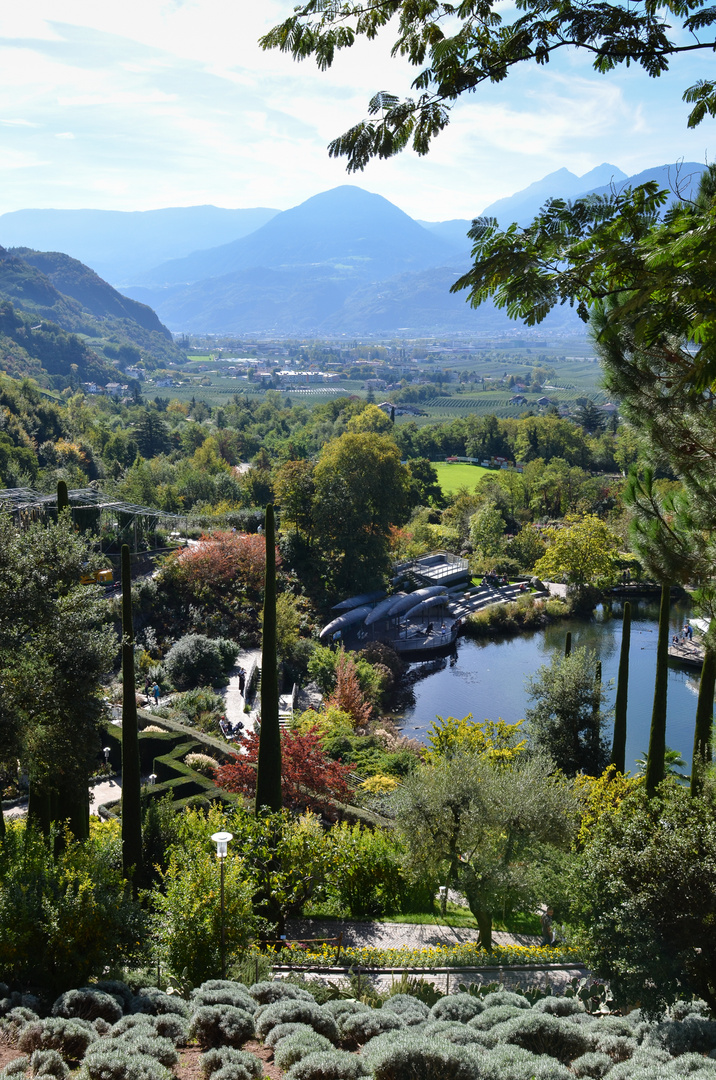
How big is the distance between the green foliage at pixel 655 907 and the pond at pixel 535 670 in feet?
49.6

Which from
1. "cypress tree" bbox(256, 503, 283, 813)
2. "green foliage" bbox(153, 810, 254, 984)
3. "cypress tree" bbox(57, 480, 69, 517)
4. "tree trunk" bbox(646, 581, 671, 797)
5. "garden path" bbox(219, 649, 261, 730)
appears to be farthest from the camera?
"garden path" bbox(219, 649, 261, 730)

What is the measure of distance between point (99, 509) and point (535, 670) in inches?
861

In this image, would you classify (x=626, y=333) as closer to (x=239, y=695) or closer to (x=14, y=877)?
(x=14, y=877)

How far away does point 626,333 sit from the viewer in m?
7.57

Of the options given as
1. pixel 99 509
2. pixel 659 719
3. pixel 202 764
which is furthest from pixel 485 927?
pixel 99 509

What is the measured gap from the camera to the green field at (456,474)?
2463 inches

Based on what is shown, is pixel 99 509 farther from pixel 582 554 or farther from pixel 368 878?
pixel 368 878

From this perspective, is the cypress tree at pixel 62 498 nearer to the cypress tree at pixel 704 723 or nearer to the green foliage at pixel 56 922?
the green foliage at pixel 56 922

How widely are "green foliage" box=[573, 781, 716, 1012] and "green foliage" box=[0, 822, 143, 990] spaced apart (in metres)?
5.59

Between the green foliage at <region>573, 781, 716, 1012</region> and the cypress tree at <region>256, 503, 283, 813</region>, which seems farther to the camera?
the cypress tree at <region>256, 503, 283, 813</region>

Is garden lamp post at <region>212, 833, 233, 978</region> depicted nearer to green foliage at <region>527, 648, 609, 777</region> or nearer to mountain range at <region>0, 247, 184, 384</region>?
green foliage at <region>527, 648, 609, 777</region>

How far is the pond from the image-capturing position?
26.9 metres

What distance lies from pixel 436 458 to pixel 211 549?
154ft

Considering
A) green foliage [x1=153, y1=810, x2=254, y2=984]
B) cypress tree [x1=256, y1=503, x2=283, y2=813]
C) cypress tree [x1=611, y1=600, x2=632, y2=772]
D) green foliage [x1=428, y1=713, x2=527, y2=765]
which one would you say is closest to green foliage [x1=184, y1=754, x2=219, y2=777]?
cypress tree [x1=256, y1=503, x2=283, y2=813]
